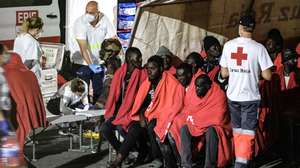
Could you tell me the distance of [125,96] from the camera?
9.12 m

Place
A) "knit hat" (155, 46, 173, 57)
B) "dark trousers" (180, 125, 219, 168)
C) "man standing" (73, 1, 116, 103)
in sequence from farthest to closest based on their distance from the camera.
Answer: "man standing" (73, 1, 116, 103) → "knit hat" (155, 46, 173, 57) → "dark trousers" (180, 125, 219, 168)

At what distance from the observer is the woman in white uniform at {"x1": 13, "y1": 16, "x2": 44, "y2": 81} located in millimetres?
10539

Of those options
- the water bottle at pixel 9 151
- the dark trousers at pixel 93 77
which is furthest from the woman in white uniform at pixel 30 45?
the water bottle at pixel 9 151

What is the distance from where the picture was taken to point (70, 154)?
32.3 ft

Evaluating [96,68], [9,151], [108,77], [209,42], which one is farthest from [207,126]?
[96,68]

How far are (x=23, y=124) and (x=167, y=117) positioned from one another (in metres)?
1.56

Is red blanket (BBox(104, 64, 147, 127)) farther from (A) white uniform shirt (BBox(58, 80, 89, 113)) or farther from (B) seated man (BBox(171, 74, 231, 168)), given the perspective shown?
(A) white uniform shirt (BBox(58, 80, 89, 113))

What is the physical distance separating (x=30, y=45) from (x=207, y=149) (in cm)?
314

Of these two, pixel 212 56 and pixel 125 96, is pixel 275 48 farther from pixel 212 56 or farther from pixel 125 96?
pixel 125 96

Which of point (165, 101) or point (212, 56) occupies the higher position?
point (212, 56)

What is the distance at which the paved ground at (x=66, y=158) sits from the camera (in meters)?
9.35

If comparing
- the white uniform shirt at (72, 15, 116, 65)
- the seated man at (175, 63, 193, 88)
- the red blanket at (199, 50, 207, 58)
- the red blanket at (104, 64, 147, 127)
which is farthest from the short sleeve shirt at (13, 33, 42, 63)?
the seated man at (175, 63, 193, 88)

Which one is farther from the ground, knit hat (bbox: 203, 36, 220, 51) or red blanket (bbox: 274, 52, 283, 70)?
knit hat (bbox: 203, 36, 220, 51)

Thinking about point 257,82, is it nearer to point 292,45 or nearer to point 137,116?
point 137,116
